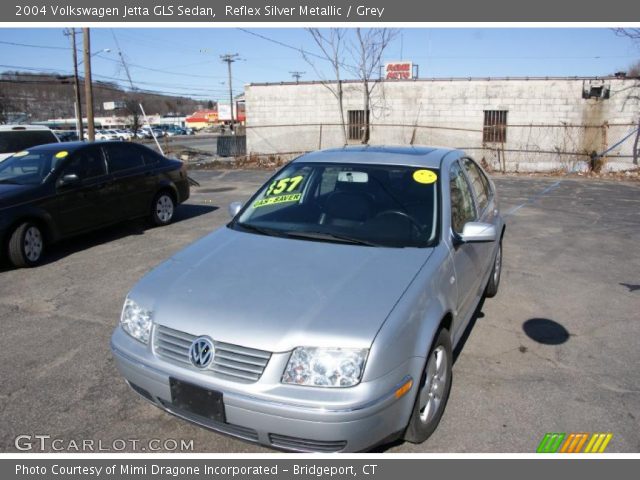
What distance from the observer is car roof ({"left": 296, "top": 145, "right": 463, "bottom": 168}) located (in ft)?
12.6

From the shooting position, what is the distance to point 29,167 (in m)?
7.01

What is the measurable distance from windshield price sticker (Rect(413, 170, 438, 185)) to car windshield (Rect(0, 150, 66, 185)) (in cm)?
527

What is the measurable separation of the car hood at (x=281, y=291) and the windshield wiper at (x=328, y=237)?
2.6 inches

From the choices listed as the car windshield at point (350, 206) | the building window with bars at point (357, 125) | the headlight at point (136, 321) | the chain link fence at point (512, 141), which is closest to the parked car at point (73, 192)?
the car windshield at point (350, 206)

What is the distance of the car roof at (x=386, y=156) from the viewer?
3826 millimetres

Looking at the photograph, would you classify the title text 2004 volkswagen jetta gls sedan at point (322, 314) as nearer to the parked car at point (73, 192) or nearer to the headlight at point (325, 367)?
the headlight at point (325, 367)

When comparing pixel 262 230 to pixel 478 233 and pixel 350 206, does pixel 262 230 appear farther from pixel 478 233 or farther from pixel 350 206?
pixel 478 233

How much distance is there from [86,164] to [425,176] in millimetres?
5501

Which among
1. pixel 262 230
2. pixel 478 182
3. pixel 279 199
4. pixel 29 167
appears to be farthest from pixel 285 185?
pixel 29 167

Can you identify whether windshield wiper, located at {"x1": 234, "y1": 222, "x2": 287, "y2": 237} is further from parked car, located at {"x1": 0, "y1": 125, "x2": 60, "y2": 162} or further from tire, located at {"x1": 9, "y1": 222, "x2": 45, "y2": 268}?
parked car, located at {"x1": 0, "y1": 125, "x2": 60, "y2": 162}

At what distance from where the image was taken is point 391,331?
240 cm

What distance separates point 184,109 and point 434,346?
149 metres

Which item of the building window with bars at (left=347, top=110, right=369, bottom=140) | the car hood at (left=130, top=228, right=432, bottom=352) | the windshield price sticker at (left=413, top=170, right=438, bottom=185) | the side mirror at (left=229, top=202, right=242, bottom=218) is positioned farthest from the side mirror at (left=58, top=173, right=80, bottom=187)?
the building window with bars at (left=347, top=110, right=369, bottom=140)

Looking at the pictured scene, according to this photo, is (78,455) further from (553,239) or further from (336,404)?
(553,239)
